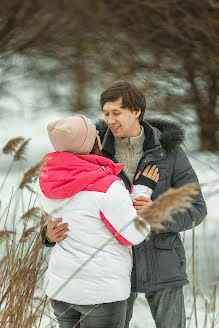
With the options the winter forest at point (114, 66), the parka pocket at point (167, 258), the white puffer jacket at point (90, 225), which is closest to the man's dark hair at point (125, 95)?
the white puffer jacket at point (90, 225)

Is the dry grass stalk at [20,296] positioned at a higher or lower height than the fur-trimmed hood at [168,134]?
lower

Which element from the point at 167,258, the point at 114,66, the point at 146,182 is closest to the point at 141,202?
the point at 146,182

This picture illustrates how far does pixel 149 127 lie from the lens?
1535 millimetres

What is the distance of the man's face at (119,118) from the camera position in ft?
4.72

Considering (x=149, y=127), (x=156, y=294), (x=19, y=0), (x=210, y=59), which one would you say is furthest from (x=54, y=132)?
(x=210, y=59)

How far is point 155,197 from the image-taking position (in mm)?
1438

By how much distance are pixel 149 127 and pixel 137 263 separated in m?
0.50

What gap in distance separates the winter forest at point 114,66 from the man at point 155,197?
1.13m

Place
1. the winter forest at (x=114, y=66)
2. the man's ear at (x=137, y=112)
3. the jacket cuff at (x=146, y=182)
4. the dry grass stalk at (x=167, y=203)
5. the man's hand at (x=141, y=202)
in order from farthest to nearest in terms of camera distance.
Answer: the winter forest at (x=114, y=66), the man's ear at (x=137, y=112), the jacket cuff at (x=146, y=182), the man's hand at (x=141, y=202), the dry grass stalk at (x=167, y=203)

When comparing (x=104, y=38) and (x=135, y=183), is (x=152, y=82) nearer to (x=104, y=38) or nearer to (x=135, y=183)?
(x=104, y=38)

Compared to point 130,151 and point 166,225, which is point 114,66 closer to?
point 130,151

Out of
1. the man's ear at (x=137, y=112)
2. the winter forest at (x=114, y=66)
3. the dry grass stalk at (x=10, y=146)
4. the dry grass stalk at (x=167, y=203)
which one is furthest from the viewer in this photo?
the winter forest at (x=114, y=66)

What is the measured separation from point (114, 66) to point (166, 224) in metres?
1.80

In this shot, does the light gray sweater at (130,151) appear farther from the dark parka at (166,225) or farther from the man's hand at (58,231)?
the man's hand at (58,231)
